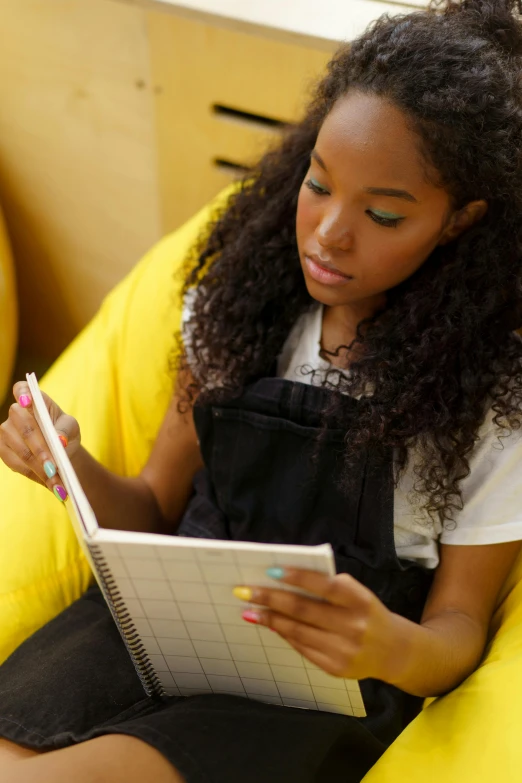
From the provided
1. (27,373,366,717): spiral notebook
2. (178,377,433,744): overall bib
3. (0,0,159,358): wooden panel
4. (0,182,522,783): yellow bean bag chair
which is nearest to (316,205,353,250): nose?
(178,377,433,744): overall bib

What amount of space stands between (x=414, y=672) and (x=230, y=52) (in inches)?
36.1

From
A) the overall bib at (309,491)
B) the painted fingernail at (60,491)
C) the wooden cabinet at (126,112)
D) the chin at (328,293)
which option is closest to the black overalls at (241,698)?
the overall bib at (309,491)

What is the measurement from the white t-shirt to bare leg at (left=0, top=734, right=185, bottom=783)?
0.32 meters

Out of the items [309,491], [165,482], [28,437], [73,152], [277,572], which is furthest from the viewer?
[73,152]

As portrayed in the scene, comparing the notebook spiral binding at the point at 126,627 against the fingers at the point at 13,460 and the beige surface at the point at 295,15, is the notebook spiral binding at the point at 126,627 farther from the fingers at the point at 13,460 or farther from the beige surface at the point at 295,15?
the beige surface at the point at 295,15

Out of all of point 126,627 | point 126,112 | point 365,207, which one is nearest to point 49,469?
point 126,627

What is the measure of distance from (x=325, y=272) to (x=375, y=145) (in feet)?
0.42

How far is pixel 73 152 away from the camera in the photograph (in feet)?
4.97

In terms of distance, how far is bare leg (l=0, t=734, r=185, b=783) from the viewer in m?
0.76

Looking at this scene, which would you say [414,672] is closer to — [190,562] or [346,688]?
[346,688]

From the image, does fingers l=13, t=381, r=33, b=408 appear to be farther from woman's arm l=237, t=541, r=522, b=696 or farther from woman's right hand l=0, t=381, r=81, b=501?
woman's arm l=237, t=541, r=522, b=696

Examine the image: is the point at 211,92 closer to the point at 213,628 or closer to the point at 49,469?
the point at 49,469

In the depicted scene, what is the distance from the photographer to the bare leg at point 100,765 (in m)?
0.76

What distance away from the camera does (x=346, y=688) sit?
2.49ft
